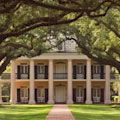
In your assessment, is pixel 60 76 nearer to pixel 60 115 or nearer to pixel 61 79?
pixel 61 79

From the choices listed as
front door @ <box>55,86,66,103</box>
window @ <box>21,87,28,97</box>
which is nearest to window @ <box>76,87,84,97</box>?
front door @ <box>55,86,66,103</box>

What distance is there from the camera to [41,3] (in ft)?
58.0

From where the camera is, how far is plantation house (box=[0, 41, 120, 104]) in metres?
65.6

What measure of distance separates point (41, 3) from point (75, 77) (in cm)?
4962

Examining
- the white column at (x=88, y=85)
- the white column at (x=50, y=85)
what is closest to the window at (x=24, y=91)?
the white column at (x=50, y=85)

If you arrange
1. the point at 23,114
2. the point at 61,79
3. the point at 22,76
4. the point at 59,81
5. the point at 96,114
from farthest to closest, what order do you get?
the point at 59,81 → the point at 22,76 → the point at 61,79 → the point at 23,114 → the point at 96,114

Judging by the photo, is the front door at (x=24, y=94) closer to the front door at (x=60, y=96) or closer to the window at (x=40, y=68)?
the window at (x=40, y=68)

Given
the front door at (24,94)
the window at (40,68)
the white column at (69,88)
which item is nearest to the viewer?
the white column at (69,88)

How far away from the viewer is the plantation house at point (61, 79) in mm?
65625

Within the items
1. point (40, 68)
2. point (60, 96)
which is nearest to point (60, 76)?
point (60, 96)

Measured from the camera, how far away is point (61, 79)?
2630 inches

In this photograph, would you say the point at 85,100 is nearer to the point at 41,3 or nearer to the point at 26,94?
the point at 26,94

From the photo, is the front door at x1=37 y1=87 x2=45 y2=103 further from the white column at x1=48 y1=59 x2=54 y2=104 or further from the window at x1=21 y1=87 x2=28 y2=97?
the window at x1=21 y1=87 x2=28 y2=97

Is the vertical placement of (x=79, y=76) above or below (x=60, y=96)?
above
